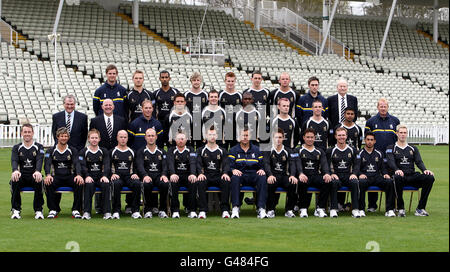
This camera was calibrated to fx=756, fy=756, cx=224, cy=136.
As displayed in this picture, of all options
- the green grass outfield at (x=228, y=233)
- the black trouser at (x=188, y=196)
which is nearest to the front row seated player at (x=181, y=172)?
the black trouser at (x=188, y=196)

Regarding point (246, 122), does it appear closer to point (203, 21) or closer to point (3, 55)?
point (3, 55)

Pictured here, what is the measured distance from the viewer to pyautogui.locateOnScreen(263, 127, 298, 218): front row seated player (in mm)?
10672

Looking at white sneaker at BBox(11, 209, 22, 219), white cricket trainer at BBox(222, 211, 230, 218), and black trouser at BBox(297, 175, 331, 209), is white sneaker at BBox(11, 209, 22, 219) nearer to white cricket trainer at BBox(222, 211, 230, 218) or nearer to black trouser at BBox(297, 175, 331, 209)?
white cricket trainer at BBox(222, 211, 230, 218)

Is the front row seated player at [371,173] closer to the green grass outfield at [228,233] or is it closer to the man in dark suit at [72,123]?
the green grass outfield at [228,233]

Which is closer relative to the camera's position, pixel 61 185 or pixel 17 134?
pixel 61 185

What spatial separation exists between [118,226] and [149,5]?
1267 inches

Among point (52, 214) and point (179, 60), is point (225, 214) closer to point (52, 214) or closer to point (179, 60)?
point (52, 214)

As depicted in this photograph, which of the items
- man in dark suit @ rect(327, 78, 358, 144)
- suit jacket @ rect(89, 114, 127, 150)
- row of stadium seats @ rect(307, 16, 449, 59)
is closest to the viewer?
suit jacket @ rect(89, 114, 127, 150)

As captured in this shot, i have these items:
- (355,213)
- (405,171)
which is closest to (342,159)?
(355,213)

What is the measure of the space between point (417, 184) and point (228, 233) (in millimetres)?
3521

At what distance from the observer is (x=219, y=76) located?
3291 cm

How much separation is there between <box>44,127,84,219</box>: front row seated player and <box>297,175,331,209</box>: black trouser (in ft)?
10.2

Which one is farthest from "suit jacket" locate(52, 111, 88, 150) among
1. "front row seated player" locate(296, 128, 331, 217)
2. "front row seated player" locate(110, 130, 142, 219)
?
"front row seated player" locate(296, 128, 331, 217)

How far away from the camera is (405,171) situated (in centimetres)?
1117
